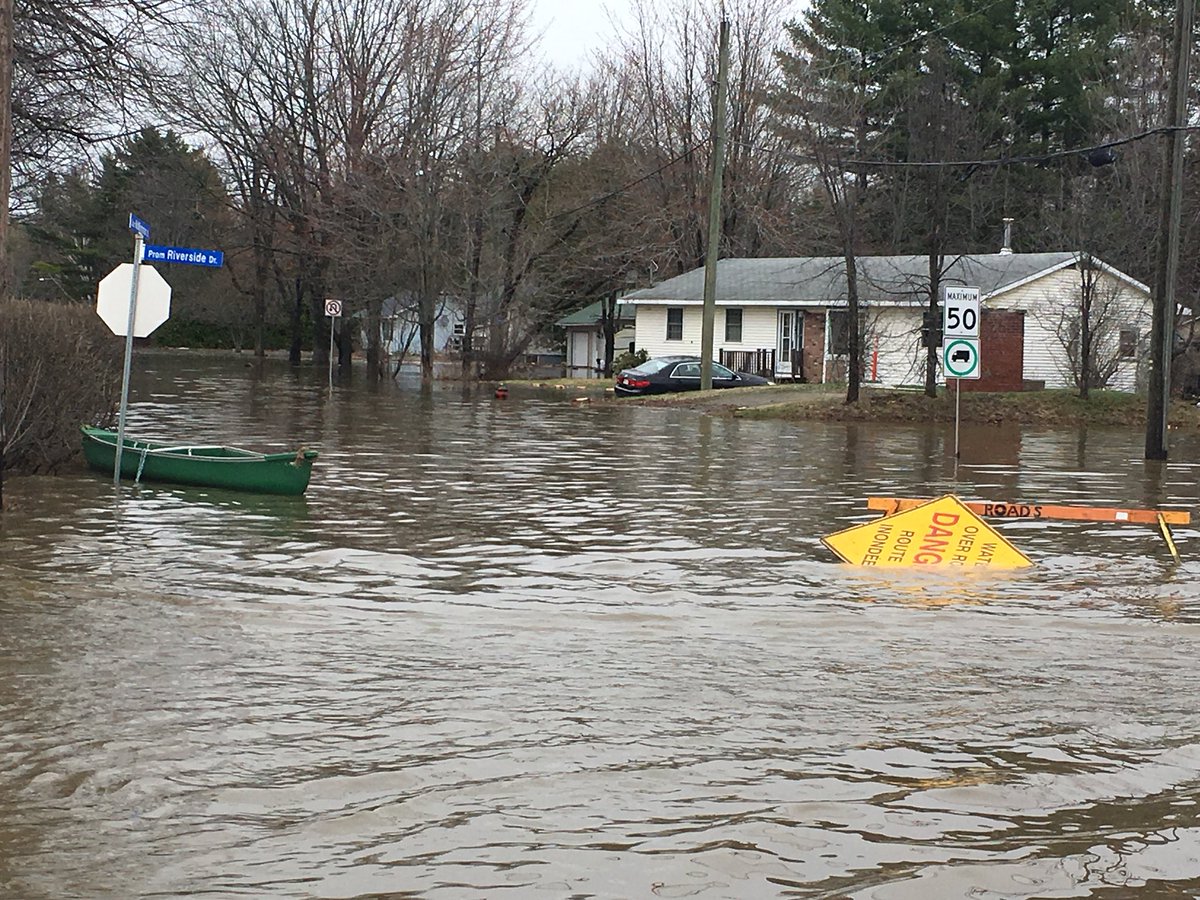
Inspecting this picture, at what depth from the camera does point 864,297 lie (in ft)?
158

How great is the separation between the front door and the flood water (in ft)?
124

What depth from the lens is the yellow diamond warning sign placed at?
543 inches

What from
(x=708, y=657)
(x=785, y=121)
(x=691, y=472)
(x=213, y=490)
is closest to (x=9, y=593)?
(x=708, y=657)

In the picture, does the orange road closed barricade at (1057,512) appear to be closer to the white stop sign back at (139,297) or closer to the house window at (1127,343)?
the white stop sign back at (139,297)

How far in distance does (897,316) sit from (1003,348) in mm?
4028

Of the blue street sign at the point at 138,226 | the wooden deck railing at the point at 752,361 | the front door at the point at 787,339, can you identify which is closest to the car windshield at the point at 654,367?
the front door at the point at 787,339

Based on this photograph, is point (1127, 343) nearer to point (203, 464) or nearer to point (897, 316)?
point (897, 316)

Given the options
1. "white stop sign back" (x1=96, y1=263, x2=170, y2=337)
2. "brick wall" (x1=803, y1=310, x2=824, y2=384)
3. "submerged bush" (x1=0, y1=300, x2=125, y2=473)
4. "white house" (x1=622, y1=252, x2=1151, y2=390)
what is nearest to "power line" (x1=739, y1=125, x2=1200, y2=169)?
"white house" (x1=622, y1=252, x2=1151, y2=390)

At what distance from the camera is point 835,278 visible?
48.7 metres

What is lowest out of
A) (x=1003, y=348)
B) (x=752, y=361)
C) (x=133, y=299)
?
(x=133, y=299)

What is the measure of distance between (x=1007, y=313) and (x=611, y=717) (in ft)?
139

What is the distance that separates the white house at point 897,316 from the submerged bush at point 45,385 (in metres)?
25.4

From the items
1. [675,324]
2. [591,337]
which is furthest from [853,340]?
[591,337]

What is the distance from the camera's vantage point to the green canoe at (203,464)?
1802 cm
